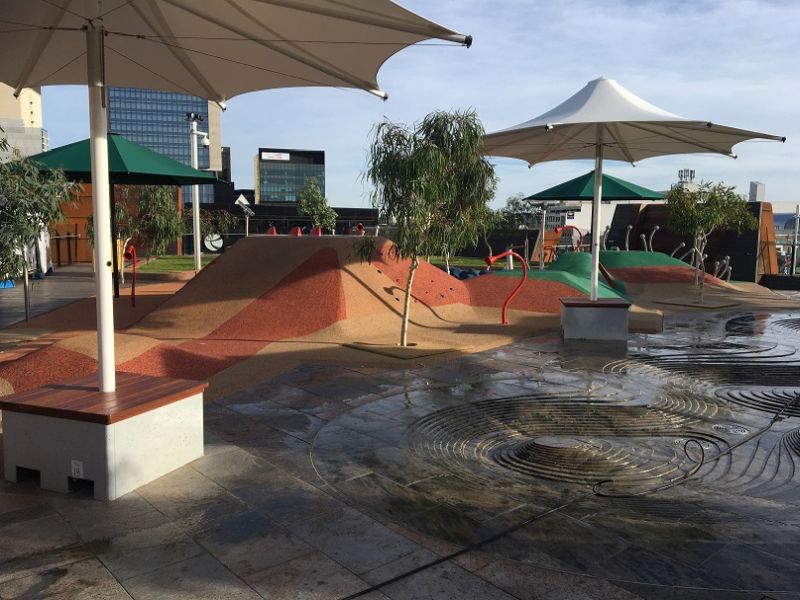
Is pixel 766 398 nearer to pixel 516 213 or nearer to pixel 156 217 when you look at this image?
pixel 156 217

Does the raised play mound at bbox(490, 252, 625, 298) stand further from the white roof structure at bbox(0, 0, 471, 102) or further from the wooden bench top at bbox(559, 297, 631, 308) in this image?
the white roof structure at bbox(0, 0, 471, 102)

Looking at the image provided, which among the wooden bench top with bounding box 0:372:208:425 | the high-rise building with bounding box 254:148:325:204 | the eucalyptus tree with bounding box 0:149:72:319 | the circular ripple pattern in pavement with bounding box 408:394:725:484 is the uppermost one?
the high-rise building with bounding box 254:148:325:204

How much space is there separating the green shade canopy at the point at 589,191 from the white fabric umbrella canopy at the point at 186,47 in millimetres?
14440

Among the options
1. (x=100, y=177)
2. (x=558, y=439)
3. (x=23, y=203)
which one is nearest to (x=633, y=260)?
(x=558, y=439)

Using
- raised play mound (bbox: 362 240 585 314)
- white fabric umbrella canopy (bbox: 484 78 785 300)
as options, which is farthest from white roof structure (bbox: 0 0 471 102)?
raised play mound (bbox: 362 240 585 314)

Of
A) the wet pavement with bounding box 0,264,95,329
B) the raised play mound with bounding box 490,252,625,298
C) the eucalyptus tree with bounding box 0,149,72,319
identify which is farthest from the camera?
the raised play mound with bounding box 490,252,625,298

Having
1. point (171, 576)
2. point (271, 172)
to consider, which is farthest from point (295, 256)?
point (271, 172)

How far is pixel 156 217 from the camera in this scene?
1933 cm

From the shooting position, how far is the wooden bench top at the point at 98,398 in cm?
436

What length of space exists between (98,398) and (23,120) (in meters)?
38.9

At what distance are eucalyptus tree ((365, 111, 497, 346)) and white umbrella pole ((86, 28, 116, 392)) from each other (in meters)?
5.59

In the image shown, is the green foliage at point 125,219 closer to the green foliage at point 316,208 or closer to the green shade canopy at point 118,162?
the green shade canopy at point 118,162

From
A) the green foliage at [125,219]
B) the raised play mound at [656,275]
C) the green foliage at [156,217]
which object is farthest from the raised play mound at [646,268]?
the green foliage at [125,219]

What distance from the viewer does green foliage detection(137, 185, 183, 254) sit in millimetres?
19438
